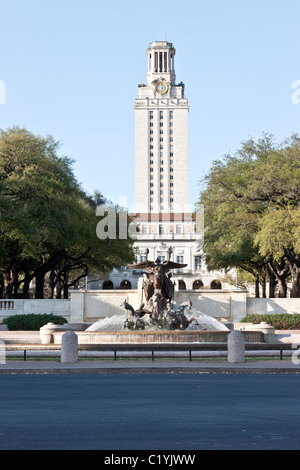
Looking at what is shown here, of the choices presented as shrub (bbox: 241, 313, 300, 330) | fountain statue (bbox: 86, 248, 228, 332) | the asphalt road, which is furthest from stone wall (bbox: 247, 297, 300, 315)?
the asphalt road

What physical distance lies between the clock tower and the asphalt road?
142 metres

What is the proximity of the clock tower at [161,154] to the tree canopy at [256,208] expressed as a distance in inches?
3918

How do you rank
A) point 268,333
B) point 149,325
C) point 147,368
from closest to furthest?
1. point 147,368
2. point 268,333
3. point 149,325

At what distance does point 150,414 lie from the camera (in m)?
13.5

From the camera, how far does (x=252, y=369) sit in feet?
79.0

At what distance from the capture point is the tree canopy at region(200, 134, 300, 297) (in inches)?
2003

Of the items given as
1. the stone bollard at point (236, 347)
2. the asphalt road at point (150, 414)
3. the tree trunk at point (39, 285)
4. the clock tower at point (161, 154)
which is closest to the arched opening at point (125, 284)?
the clock tower at point (161, 154)

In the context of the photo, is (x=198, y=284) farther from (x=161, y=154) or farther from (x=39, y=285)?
(x=39, y=285)

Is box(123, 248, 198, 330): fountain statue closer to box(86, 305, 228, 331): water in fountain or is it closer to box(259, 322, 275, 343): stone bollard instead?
box(86, 305, 228, 331): water in fountain

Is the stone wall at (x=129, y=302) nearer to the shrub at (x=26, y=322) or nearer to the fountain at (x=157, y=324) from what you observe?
the fountain at (x=157, y=324)

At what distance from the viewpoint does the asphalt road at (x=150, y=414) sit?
34.7ft

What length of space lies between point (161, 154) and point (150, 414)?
153494 millimetres

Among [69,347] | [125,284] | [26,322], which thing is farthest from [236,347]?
[125,284]
